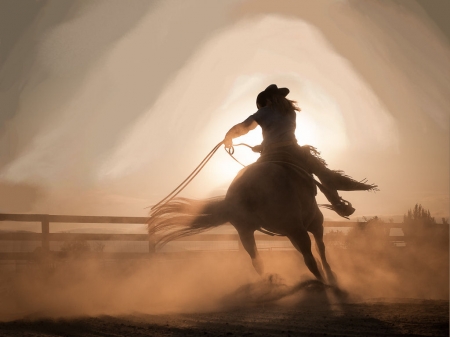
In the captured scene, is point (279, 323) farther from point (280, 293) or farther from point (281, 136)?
point (281, 136)

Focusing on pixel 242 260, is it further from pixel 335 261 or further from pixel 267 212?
pixel 267 212

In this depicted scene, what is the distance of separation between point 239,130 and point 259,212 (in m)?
1.24

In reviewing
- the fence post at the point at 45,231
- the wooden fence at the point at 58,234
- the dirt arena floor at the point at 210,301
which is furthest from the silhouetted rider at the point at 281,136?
the fence post at the point at 45,231

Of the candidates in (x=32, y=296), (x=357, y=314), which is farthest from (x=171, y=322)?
(x=32, y=296)

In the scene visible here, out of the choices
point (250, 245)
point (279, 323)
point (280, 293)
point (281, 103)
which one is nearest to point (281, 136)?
point (281, 103)

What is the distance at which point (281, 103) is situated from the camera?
7.04 meters

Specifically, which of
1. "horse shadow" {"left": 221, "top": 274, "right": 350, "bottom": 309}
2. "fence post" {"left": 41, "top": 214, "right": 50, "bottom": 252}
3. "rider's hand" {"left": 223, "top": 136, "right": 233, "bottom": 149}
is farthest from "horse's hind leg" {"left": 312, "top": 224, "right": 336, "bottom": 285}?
"fence post" {"left": 41, "top": 214, "right": 50, "bottom": 252}

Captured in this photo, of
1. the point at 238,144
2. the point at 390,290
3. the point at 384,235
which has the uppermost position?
the point at 238,144

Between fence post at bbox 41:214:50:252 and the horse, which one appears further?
fence post at bbox 41:214:50:252

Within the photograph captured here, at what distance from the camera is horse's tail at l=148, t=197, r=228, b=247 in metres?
7.15

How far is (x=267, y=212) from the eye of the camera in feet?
21.4

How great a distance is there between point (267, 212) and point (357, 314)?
229 centimetres

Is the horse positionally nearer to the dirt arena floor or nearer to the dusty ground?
the dirt arena floor

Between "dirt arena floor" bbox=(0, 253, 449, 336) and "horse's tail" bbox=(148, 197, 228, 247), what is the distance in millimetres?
813
